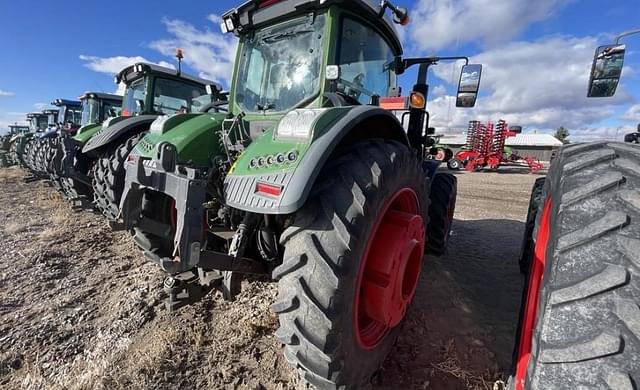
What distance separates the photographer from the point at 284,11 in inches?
91.5

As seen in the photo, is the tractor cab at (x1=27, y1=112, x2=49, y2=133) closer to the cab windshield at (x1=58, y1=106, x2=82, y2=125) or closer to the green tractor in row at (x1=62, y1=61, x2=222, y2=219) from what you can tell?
the cab windshield at (x1=58, y1=106, x2=82, y2=125)

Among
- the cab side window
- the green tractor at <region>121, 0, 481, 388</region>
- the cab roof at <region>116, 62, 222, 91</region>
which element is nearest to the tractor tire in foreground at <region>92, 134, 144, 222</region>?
Answer: the green tractor at <region>121, 0, 481, 388</region>

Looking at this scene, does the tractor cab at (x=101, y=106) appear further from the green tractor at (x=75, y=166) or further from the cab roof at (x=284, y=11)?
the cab roof at (x=284, y=11)

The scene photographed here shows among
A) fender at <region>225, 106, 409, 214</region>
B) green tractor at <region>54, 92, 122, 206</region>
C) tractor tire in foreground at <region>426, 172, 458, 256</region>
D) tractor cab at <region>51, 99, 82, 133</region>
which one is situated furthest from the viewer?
tractor cab at <region>51, 99, 82, 133</region>

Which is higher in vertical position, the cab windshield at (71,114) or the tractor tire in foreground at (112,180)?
the cab windshield at (71,114)

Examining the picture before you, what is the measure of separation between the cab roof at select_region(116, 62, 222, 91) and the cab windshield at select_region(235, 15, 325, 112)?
3594 mm

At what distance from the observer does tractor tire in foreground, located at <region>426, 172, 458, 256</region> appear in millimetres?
3553

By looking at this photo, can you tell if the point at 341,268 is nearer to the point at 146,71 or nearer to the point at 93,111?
the point at 146,71

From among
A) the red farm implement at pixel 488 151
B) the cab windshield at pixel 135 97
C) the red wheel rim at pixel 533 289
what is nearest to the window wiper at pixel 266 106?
the red wheel rim at pixel 533 289

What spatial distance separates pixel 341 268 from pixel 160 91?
681 centimetres

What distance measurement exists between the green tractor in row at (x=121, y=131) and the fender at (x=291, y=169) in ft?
3.76

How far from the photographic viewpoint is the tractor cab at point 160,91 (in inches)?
254

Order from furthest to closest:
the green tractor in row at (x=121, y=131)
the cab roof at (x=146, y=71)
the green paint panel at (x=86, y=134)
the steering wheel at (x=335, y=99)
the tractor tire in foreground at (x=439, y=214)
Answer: the cab roof at (x=146, y=71) < the green paint panel at (x=86, y=134) < the tractor tire in foreground at (x=439, y=214) < the green tractor in row at (x=121, y=131) < the steering wheel at (x=335, y=99)

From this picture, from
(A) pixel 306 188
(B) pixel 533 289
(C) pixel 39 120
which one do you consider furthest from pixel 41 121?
(B) pixel 533 289
